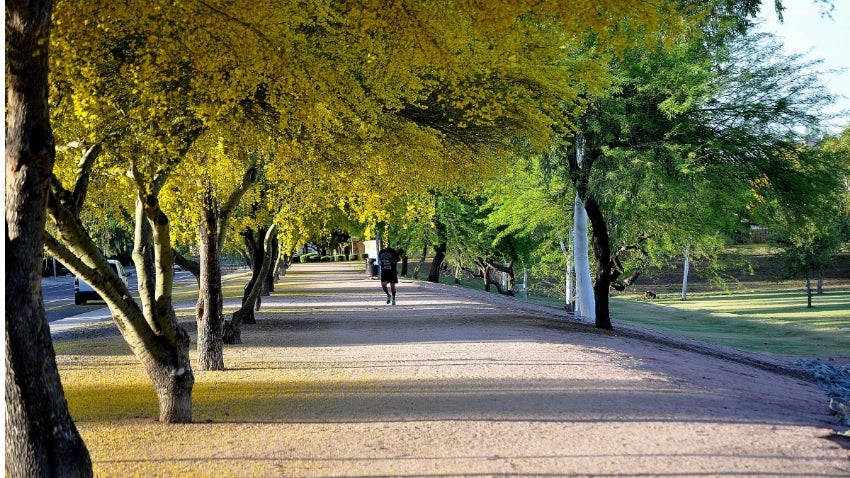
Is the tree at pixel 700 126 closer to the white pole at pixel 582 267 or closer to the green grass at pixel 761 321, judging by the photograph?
the white pole at pixel 582 267

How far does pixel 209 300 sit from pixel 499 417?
701 cm

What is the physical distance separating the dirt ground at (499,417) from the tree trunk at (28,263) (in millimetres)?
1335

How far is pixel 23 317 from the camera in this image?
6.20 m

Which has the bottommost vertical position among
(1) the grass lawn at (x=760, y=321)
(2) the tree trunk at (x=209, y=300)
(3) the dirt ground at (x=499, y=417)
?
(1) the grass lawn at (x=760, y=321)

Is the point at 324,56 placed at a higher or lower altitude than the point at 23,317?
higher

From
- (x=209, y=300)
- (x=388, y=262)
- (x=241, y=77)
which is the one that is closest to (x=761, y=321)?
(x=388, y=262)

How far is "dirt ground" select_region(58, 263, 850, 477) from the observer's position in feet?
25.7

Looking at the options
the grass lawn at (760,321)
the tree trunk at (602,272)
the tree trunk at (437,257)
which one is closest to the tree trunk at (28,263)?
the tree trunk at (602,272)

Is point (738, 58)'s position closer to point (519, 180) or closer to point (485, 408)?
point (519, 180)

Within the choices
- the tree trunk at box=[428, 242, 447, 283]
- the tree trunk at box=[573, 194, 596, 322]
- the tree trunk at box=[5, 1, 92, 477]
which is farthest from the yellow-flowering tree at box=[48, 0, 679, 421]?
the tree trunk at box=[428, 242, 447, 283]

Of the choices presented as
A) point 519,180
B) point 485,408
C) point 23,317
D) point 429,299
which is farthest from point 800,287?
point 23,317

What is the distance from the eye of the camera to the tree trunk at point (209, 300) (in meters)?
14.8

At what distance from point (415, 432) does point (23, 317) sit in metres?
4.21

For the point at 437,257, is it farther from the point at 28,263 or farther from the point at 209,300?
the point at 28,263
